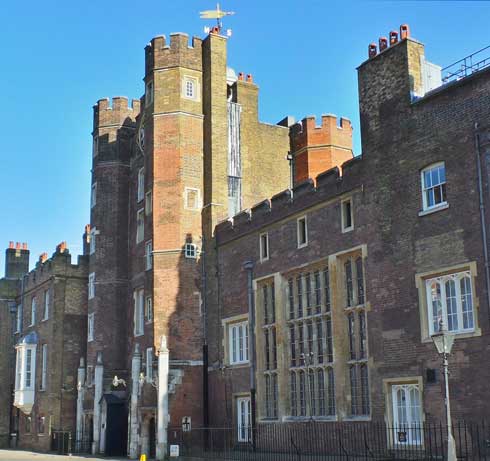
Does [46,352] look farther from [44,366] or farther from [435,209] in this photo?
[435,209]

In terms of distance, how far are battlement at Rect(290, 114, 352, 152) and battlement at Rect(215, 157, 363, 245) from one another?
6988 millimetres

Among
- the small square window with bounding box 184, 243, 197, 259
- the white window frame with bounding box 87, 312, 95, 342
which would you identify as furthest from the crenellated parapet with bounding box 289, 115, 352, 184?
the white window frame with bounding box 87, 312, 95, 342

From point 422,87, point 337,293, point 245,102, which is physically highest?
point 245,102

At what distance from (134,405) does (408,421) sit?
48.3ft

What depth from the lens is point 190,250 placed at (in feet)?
114

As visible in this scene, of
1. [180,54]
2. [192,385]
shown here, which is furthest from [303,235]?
[180,54]

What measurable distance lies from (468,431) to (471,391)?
1050 millimetres

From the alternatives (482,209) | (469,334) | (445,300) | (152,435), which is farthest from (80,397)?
(482,209)

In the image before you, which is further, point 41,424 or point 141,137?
point 41,424

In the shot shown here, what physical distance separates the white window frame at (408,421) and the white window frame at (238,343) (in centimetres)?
902

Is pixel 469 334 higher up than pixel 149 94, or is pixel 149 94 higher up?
pixel 149 94

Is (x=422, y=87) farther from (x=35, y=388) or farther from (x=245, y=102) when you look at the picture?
(x=35, y=388)

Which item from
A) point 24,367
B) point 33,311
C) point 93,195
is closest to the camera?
point 93,195

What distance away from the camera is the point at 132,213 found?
40.0 meters
